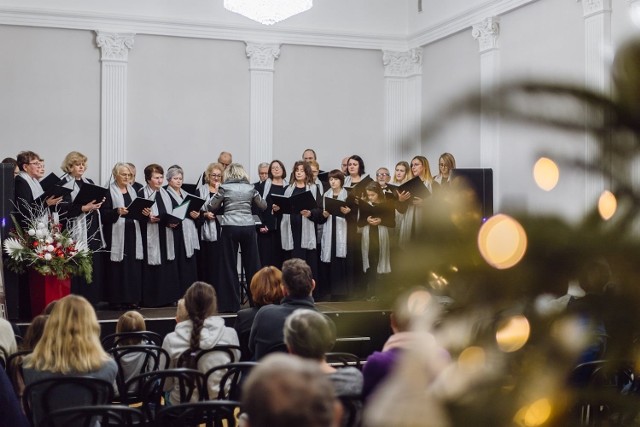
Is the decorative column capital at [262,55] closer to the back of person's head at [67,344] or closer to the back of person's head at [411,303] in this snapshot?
the back of person's head at [67,344]

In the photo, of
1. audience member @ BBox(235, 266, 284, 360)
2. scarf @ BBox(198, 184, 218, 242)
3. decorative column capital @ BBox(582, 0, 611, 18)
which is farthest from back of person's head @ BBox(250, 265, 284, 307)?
decorative column capital @ BBox(582, 0, 611, 18)

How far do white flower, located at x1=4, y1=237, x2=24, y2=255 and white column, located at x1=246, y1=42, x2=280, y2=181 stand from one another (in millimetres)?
6218

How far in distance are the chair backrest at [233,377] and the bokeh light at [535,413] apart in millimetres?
3728

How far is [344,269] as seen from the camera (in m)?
10.7

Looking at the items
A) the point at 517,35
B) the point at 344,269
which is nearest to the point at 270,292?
the point at 344,269

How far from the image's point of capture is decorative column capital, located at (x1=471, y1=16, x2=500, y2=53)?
12344mm

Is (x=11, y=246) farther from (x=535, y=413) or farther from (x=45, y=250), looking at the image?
(x=535, y=413)

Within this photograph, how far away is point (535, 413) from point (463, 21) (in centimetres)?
1310

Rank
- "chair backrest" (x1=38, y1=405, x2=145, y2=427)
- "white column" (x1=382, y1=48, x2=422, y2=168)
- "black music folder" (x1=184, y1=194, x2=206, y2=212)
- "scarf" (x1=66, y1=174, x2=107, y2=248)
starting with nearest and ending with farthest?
"chair backrest" (x1=38, y1=405, x2=145, y2=427) < "scarf" (x1=66, y1=174, x2=107, y2=248) < "black music folder" (x1=184, y1=194, x2=206, y2=212) < "white column" (x1=382, y1=48, x2=422, y2=168)

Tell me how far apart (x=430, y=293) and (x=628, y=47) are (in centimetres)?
21

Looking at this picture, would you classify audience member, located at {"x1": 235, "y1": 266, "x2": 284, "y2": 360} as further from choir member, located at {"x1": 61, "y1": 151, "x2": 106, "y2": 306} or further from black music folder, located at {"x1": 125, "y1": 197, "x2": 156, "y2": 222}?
black music folder, located at {"x1": 125, "y1": 197, "x2": 156, "y2": 222}

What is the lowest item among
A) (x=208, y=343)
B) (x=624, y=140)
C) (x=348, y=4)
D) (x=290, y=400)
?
(x=208, y=343)

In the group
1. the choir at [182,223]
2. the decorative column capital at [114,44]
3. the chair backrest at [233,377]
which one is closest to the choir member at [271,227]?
the choir at [182,223]

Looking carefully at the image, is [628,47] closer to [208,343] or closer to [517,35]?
[208,343]
